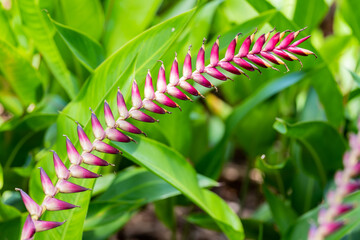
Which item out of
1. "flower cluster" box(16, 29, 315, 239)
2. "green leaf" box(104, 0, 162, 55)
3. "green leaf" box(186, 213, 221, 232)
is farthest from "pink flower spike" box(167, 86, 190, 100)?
"green leaf" box(104, 0, 162, 55)

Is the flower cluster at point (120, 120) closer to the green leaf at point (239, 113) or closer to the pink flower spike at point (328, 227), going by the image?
the pink flower spike at point (328, 227)

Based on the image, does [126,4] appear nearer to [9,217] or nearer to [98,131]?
[9,217]

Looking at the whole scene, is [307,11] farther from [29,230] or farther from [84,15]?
[29,230]

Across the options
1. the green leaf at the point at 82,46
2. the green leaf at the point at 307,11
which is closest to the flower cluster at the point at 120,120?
the green leaf at the point at 82,46

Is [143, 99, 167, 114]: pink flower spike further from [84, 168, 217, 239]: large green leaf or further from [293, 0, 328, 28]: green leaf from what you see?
[293, 0, 328, 28]: green leaf

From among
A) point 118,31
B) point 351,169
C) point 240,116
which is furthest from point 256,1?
point 351,169

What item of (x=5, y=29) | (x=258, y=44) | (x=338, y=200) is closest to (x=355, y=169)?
(x=338, y=200)
